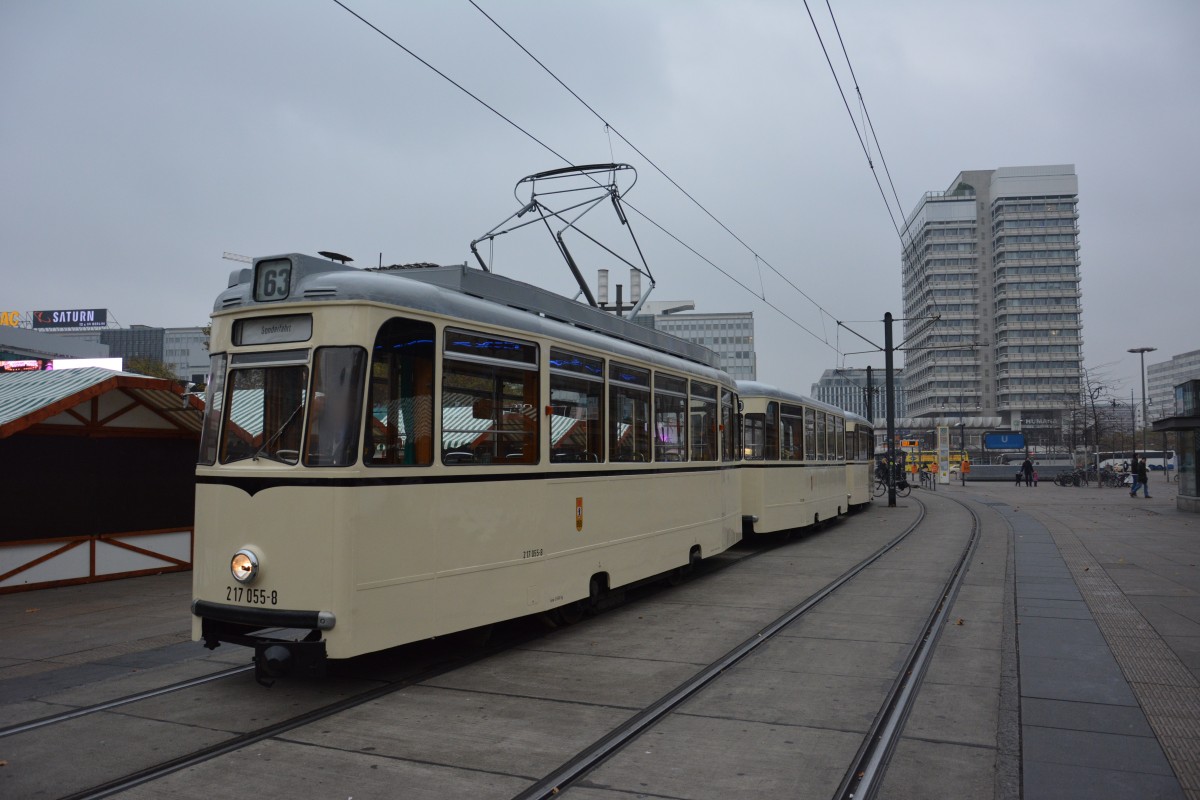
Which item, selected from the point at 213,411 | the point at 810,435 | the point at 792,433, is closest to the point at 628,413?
the point at 213,411

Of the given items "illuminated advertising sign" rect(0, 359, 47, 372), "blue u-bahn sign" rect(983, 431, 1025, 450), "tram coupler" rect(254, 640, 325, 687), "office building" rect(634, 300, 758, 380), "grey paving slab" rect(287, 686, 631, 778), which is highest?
"office building" rect(634, 300, 758, 380)

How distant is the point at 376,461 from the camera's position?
6.25m

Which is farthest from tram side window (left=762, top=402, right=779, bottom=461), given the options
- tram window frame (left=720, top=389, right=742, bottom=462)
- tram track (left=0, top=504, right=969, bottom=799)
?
tram track (left=0, top=504, right=969, bottom=799)

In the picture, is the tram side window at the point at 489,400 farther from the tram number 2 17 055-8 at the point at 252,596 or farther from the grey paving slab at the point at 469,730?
the grey paving slab at the point at 469,730

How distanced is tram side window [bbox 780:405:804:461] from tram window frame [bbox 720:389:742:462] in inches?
137

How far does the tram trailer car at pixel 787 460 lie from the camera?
16.1 metres

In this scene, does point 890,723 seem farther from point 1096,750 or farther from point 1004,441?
point 1004,441

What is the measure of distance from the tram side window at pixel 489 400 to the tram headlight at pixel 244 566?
4.95 feet

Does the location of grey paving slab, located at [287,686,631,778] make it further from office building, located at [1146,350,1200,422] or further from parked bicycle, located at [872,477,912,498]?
office building, located at [1146,350,1200,422]

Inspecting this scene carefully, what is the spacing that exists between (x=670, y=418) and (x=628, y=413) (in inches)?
53.1

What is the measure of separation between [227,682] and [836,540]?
45.7 feet

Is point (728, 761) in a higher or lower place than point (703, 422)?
lower

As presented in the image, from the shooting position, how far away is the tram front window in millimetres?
6203

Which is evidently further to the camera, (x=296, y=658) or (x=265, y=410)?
(x=265, y=410)
